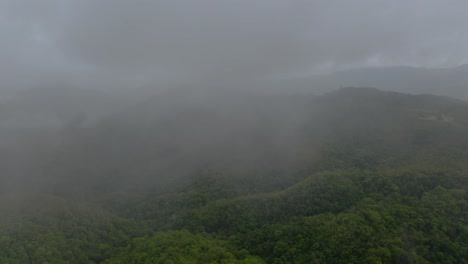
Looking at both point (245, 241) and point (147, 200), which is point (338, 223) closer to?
point (245, 241)

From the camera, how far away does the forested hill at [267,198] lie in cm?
5494

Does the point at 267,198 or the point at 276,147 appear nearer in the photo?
the point at 267,198

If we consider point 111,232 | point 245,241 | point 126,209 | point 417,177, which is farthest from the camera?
point 126,209

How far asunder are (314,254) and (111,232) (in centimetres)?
4636

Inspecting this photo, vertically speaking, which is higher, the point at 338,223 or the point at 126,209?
the point at 338,223

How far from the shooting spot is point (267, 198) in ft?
273

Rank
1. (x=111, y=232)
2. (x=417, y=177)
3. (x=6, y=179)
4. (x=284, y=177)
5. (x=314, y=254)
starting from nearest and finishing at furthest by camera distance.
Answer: (x=314, y=254), (x=111, y=232), (x=417, y=177), (x=284, y=177), (x=6, y=179)

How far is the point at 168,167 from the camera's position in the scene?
473ft

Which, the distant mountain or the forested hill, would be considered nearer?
the forested hill

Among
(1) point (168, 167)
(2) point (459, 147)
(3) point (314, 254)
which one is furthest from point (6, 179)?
(2) point (459, 147)

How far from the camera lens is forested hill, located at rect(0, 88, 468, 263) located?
180 ft

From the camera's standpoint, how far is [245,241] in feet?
217

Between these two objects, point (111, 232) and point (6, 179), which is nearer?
point (111, 232)

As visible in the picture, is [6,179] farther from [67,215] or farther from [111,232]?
[111,232]
